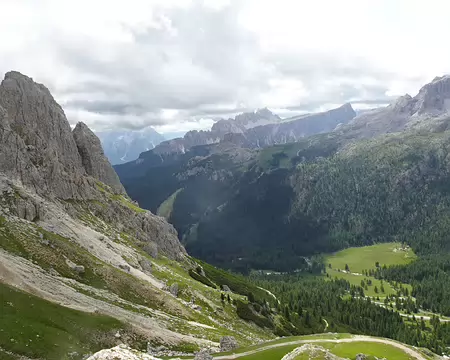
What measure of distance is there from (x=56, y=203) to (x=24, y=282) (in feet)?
239

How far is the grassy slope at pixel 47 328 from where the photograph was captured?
182 ft

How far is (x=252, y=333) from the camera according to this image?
409 feet

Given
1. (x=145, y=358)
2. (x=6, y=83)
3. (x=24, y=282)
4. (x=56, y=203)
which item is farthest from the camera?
(x=6, y=83)

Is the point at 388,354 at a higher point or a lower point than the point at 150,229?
lower

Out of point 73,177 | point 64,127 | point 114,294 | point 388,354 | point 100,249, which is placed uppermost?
point 64,127

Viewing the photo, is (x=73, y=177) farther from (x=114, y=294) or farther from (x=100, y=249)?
(x=114, y=294)

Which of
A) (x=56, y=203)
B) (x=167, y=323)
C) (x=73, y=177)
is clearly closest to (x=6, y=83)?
(x=73, y=177)

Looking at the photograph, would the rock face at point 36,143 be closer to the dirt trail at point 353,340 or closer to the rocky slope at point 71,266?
the rocky slope at point 71,266

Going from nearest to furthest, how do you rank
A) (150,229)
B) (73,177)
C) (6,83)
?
(73,177) → (6,83) → (150,229)

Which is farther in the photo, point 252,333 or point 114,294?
point 252,333

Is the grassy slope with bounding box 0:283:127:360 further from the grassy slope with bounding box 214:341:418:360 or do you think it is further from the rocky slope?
the grassy slope with bounding box 214:341:418:360

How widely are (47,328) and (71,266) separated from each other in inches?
1604

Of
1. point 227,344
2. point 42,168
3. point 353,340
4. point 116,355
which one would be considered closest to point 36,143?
point 42,168

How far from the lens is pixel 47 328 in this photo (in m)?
62.3
